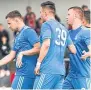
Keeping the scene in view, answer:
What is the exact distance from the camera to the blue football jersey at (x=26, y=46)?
28.9 feet

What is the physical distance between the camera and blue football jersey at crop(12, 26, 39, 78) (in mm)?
8812

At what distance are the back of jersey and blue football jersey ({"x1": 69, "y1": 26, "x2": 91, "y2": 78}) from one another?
769 millimetres

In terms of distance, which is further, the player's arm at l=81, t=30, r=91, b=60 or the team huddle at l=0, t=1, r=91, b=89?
the player's arm at l=81, t=30, r=91, b=60

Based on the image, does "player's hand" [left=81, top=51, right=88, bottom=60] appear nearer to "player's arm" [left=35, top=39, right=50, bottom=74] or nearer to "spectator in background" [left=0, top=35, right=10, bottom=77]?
"player's arm" [left=35, top=39, right=50, bottom=74]

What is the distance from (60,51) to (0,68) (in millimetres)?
6403

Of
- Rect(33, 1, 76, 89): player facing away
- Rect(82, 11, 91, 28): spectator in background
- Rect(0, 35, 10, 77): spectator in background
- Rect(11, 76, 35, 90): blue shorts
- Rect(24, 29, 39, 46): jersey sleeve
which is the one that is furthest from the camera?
Rect(0, 35, 10, 77): spectator in background

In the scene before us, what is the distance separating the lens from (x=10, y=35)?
17.6 m

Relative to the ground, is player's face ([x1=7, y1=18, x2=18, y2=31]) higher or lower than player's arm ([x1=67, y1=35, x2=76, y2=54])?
higher

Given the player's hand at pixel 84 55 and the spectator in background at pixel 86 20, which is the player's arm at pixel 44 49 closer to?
the player's hand at pixel 84 55

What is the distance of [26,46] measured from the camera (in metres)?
8.88

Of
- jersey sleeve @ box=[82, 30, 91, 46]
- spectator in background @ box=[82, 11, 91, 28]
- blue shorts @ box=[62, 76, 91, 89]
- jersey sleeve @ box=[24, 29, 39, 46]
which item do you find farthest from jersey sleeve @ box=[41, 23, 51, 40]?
spectator in background @ box=[82, 11, 91, 28]

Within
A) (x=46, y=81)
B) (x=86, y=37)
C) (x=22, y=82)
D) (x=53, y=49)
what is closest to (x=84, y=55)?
(x=86, y=37)

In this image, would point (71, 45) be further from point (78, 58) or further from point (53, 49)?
point (53, 49)

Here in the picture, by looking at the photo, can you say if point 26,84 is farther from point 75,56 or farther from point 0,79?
point 0,79
